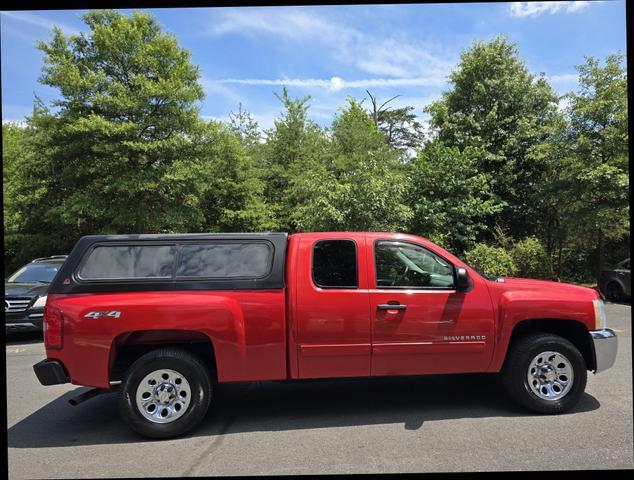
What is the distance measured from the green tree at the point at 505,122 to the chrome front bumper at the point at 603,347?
14361 mm

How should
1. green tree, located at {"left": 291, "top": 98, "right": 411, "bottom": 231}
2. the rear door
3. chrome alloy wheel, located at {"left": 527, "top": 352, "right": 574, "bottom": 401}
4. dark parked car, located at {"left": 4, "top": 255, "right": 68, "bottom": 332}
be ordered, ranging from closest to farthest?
the rear door → chrome alloy wheel, located at {"left": 527, "top": 352, "right": 574, "bottom": 401} → dark parked car, located at {"left": 4, "top": 255, "right": 68, "bottom": 332} → green tree, located at {"left": 291, "top": 98, "right": 411, "bottom": 231}

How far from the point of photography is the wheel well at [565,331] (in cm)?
499

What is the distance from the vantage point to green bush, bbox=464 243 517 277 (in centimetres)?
1502

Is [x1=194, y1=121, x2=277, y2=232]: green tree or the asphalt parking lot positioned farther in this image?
[x1=194, y1=121, x2=277, y2=232]: green tree

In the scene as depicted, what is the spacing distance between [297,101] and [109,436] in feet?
65.8

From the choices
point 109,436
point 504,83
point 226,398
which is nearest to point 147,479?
point 109,436

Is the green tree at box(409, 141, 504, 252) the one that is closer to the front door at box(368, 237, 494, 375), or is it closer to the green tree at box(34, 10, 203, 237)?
the green tree at box(34, 10, 203, 237)

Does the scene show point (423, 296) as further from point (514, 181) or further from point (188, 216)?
point (514, 181)

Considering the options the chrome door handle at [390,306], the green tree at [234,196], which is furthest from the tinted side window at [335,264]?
the green tree at [234,196]

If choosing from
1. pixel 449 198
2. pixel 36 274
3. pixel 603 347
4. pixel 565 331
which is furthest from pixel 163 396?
pixel 449 198

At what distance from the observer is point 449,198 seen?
1678 centimetres

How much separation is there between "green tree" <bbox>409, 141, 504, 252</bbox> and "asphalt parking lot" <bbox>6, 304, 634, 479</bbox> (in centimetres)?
1062

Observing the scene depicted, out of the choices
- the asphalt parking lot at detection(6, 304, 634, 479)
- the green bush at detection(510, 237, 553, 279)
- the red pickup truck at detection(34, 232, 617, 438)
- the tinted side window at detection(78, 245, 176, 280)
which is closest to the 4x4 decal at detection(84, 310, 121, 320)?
the red pickup truck at detection(34, 232, 617, 438)

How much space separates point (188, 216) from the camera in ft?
58.3
